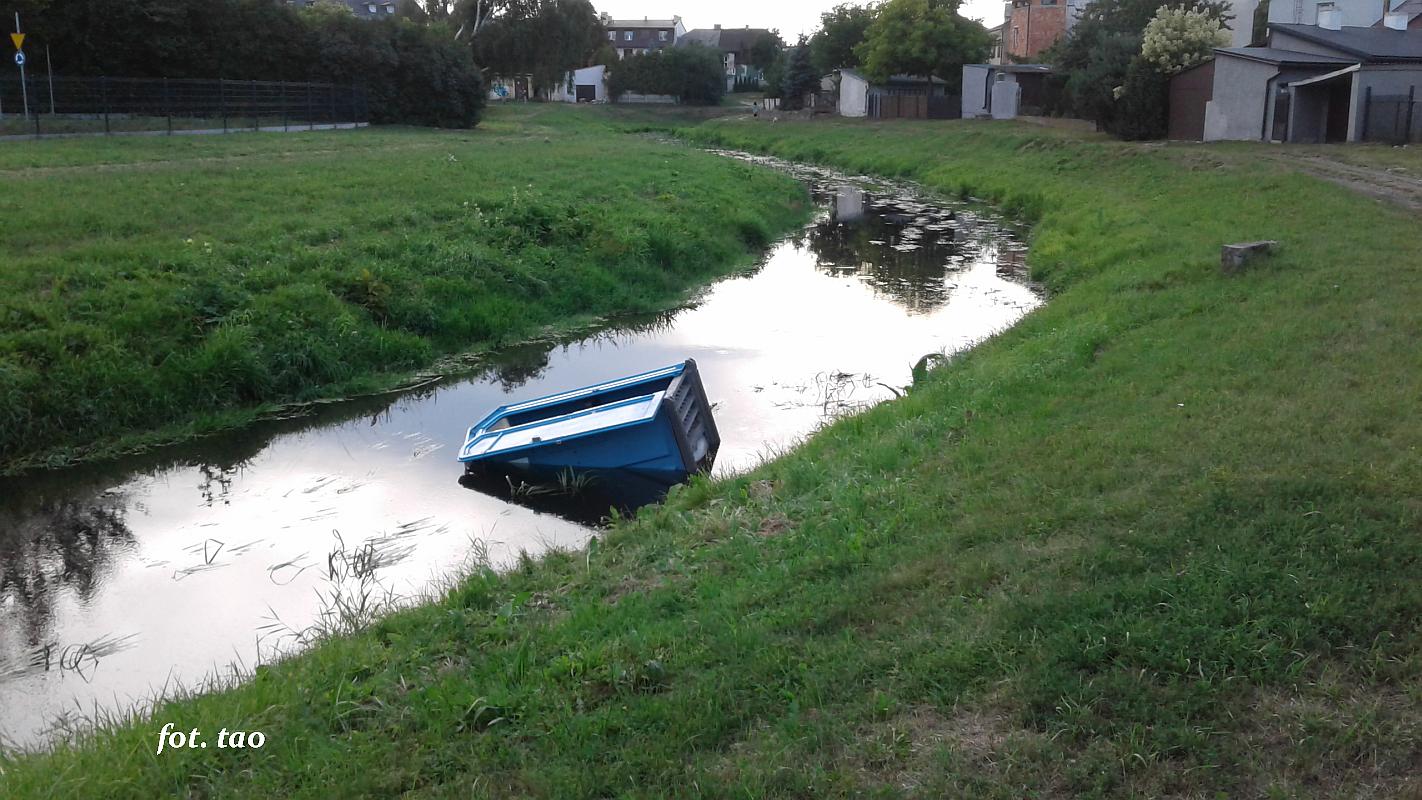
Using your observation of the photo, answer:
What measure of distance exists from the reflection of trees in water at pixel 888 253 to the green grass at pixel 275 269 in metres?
1.73

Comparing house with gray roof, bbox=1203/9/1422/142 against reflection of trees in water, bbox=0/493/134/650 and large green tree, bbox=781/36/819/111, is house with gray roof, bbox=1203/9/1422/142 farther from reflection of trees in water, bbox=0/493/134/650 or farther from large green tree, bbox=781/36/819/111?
large green tree, bbox=781/36/819/111

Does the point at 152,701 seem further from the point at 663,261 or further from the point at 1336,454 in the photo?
the point at 663,261

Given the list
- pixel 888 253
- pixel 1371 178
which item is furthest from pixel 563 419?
pixel 1371 178

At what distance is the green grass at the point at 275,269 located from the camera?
1190 cm

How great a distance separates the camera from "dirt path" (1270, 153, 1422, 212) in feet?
63.4

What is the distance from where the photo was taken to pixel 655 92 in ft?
287

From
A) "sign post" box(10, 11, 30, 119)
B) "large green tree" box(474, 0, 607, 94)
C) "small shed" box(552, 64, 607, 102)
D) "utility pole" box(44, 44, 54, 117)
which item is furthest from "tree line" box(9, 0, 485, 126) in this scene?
"small shed" box(552, 64, 607, 102)

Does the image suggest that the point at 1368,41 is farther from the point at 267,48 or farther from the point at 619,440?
the point at 267,48

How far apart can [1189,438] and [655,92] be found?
83.9 metres

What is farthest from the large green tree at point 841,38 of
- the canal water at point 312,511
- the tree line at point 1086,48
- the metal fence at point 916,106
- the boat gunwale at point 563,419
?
the boat gunwale at point 563,419

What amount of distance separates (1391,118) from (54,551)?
34.5 m

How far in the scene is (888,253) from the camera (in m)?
24.7

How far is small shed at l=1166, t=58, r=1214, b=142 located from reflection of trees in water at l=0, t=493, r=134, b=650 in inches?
1413

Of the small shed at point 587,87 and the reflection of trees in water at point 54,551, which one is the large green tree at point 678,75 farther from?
the reflection of trees in water at point 54,551
